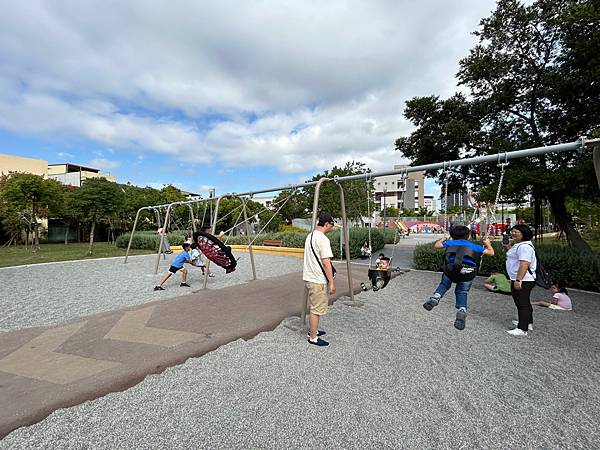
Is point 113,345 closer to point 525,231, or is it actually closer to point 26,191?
point 525,231

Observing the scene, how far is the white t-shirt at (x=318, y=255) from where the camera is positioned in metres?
3.49

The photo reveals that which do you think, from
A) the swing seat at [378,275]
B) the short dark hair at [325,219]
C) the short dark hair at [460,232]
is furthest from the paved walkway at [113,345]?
the short dark hair at [460,232]

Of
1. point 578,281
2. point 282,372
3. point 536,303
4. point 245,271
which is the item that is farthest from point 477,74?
point 282,372

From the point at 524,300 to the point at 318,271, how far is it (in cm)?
285

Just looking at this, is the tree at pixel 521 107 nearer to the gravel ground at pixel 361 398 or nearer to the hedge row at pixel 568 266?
the hedge row at pixel 568 266

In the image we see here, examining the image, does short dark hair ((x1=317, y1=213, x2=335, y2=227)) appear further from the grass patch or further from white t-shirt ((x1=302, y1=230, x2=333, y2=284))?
the grass patch

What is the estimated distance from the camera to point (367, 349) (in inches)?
142

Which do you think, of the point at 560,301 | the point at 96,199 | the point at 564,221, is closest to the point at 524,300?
the point at 560,301

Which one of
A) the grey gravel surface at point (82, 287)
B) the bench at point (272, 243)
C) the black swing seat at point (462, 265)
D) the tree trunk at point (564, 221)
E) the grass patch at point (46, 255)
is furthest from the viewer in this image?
the bench at point (272, 243)

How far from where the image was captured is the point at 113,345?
3.65 metres

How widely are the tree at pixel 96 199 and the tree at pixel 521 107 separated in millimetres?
14253

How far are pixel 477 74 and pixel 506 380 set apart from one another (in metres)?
9.48

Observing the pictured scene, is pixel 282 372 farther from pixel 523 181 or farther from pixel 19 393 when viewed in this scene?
pixel 523 181

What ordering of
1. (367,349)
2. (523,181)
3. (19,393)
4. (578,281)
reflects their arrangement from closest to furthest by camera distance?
(19,393), (367,349), (578,281), (523,181)
